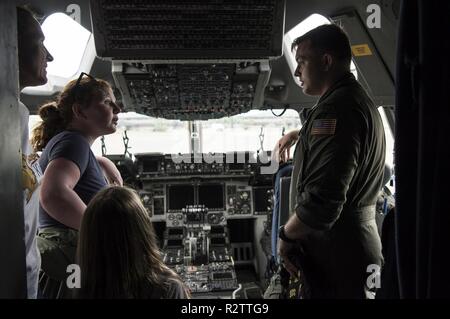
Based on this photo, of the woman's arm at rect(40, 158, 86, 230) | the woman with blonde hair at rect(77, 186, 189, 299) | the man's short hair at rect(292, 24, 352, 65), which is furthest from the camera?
the man's short hair at rect(292, 24, 352, 65)

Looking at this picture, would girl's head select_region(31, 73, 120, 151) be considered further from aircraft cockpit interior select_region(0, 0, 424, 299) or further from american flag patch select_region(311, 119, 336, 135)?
american flag patch select_region(311, 119, 336, 135)

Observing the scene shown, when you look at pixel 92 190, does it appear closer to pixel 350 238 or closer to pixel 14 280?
pixel 14 280

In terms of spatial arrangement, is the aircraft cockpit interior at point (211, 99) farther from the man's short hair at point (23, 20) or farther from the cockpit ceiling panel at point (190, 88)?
the man's short hair at point (23, 20)

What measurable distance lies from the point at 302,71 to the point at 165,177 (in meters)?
3.01

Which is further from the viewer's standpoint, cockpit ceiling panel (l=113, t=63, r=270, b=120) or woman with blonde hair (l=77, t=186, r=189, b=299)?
cockpit ceiling panel (l=113, t=63, r=270, b=120)

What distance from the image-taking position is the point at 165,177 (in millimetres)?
4473

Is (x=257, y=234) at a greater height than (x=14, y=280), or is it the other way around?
(x=14, y=280)

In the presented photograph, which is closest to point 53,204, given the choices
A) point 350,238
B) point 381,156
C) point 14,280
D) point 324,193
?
point 14,280

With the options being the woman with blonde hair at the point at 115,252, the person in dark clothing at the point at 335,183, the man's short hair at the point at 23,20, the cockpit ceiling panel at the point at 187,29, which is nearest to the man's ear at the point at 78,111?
the cockpit ceiling panel at the point at 187,29

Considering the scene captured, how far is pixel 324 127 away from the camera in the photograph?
4.89 feet

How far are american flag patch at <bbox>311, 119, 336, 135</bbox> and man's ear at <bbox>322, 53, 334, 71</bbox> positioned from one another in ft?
1.04

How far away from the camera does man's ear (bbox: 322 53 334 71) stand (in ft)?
5.45

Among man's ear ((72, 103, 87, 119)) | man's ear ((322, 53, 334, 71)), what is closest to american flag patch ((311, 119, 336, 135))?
man's ear ((322, 53, 334, 71))

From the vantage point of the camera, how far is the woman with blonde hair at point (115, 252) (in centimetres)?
107
